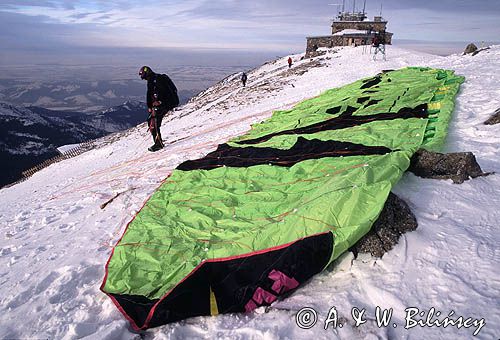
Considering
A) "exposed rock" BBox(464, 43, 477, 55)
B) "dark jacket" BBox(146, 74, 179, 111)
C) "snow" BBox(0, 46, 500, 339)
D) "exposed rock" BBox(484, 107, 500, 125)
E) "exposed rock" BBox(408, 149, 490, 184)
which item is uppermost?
"exposed rock" BBox(464, 43, 477, 55)

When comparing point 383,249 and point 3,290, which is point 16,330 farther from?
point 383,249

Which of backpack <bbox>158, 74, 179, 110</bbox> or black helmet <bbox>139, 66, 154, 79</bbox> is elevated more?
black helmet <bbox>139, 66, 154, 79</bbox>

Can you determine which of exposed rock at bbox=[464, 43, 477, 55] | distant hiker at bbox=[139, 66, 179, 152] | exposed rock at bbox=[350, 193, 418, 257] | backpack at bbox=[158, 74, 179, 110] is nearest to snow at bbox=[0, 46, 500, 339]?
exposed rock at bbox=[350, 193, 418, 257]

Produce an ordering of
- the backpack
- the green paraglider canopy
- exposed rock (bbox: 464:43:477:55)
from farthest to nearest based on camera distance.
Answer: exposed rock (bbox: 464:43:477:55) → the backpack → the green paraglider canopy

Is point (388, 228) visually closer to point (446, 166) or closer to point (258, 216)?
point (258, 216)

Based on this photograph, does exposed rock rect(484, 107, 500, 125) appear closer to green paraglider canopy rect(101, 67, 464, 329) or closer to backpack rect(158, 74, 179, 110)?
green paraglider canopy rect(101, 67, 464, 329)

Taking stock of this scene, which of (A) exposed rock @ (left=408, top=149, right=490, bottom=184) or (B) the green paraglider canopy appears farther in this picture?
(A) exposed rock @ (left=408, top=149, right=490, bottom=184)

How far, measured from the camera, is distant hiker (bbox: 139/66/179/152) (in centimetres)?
955

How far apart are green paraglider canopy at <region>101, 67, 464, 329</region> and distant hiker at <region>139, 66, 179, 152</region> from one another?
3.63m

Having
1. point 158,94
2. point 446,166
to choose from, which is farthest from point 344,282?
point 158,94

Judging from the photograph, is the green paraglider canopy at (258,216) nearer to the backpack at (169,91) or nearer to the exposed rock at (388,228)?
the exposed rock at (388,228)

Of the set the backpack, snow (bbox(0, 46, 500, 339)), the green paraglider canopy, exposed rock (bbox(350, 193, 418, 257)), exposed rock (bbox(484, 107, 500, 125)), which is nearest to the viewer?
snow (bbox(0, 46, 500, 339))

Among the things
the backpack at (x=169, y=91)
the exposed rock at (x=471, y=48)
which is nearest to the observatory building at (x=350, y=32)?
the exposed rock at (x=471, y=48)

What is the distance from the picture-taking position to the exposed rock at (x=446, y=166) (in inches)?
179
